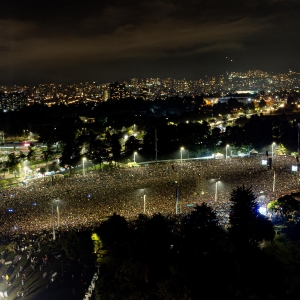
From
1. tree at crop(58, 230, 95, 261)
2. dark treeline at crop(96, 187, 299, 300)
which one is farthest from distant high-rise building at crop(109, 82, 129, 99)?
tree at crop(58, 230, 95, 261)

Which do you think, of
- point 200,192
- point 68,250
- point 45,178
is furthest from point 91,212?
point 45,178

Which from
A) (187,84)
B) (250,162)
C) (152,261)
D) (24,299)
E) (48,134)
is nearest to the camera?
(24,299)

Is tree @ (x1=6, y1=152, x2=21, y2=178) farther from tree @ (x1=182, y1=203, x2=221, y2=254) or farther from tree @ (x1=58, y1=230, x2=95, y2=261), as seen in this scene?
tree @ (x1=182, y1=203, x2=221, y2=254)

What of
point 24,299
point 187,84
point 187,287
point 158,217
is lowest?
point 24,299

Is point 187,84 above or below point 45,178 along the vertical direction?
above

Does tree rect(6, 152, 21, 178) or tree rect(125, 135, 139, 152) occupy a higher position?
tree rect(125, 135, 139, 152)

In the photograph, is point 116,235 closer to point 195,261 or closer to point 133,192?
point 195,261

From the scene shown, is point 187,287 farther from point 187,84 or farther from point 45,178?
point 187,84
